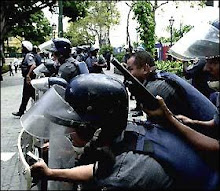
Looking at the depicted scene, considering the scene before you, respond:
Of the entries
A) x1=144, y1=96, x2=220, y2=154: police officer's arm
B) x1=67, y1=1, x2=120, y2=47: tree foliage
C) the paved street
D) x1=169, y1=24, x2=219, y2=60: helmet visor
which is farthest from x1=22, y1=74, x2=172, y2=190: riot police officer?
x1=67, y1=1, x2=120, y2=47: tree foliage

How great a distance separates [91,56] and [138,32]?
541 centimetres

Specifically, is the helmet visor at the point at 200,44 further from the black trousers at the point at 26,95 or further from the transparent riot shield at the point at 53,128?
the black trousers at the point at 26,95

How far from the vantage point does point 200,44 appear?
1854 millimetres

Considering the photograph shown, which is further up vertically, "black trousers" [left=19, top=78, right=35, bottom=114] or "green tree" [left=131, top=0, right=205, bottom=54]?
"green tree" [left=131, top=0, right=205, bottom=54]

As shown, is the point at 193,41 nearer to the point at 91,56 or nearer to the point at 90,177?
the point at 90,177

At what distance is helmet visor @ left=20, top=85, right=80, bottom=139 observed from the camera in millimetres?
1969

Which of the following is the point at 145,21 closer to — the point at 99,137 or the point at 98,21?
the point at 99,137

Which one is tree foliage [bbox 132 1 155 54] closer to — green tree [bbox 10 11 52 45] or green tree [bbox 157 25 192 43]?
green tree [bbox 157 25 192 43]

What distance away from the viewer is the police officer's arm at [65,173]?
1.75 meters

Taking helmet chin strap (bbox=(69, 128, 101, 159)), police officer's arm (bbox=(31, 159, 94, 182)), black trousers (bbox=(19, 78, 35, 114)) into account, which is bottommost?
black trousers (bbox=(19, 78, 35, 114))

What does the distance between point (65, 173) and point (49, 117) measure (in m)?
0.34

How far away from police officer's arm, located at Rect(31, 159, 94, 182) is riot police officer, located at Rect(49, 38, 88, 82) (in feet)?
9.63

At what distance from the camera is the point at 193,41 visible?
1906 mm

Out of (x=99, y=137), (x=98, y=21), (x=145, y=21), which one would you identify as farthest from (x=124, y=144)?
(x=98, y=21)
